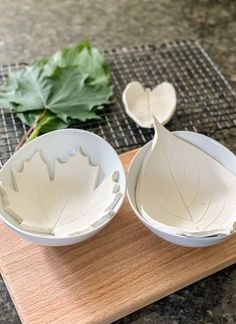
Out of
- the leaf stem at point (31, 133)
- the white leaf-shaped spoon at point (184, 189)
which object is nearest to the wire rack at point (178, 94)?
the leaf stem at point (31, 133)

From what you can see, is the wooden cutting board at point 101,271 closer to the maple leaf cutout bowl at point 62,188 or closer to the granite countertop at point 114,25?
the maple leaf cutout bowl at point 62,188

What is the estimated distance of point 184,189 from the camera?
2.17ft

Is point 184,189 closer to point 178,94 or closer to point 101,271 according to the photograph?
point 101,271

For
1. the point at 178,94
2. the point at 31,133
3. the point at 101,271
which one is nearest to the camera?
the point at 101,271

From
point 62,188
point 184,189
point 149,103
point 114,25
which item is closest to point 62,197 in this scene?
point 62,188

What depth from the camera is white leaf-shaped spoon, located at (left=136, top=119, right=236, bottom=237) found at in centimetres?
62

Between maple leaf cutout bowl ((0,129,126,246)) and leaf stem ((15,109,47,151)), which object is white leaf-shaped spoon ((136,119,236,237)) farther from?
leaf stem ((15,109,47,151))

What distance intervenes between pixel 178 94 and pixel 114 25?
268 mm

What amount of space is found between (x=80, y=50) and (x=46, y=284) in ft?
1.52

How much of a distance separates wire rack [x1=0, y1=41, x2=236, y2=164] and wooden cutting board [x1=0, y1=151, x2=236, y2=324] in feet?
0.58

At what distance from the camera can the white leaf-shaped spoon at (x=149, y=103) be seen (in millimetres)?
803

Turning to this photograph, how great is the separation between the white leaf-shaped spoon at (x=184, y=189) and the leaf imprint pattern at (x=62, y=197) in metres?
0.04

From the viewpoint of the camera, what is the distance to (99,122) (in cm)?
81

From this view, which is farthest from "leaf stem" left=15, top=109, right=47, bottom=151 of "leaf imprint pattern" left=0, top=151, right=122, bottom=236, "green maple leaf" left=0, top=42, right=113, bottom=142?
"leaf imprint pattern" left=0, top=151, right=122, bottom=236
